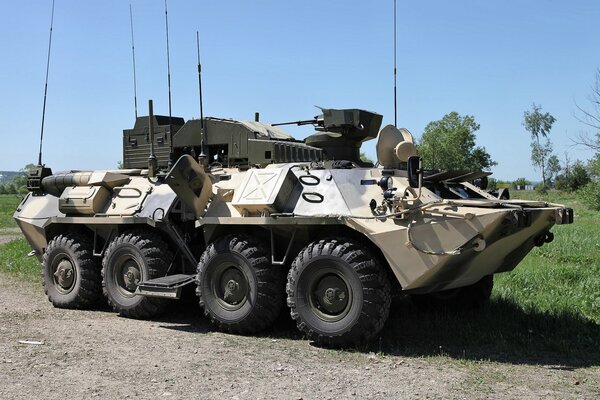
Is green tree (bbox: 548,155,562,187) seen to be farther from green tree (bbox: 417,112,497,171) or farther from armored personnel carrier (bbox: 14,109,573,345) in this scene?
armored personnel carrier (bbox: 14,109,573,345)

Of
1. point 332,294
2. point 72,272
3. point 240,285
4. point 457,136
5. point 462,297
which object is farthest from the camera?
point 457,136

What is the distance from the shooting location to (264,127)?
33.8 ft

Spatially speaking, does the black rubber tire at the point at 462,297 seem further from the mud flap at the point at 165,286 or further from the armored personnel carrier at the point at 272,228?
the mud flap at the point at 165,286

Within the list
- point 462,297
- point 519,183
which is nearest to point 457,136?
point 462,297

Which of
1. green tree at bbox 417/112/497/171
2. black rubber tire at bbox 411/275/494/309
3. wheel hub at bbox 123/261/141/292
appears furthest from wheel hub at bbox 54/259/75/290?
green tree at bbox 417/112/497/171

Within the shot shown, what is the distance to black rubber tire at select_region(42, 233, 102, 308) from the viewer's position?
9914 mm

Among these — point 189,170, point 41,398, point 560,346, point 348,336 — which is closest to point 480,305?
point 560,346

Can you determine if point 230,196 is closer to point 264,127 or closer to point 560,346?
point 264,127

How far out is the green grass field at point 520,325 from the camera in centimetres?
723

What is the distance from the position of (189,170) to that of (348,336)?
2.82 metres

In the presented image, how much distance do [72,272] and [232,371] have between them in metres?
4.50

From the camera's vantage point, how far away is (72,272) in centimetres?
1011

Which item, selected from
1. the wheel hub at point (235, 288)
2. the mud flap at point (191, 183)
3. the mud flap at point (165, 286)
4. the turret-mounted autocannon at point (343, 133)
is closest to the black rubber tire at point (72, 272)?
the mud flap at point (165, 286)

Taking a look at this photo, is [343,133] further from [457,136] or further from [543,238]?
[457,136]
